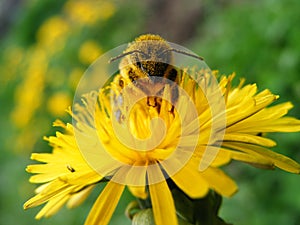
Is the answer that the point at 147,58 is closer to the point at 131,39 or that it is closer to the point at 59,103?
the point at 59,103

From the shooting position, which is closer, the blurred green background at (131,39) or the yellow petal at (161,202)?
the yellow petal at (161,202)

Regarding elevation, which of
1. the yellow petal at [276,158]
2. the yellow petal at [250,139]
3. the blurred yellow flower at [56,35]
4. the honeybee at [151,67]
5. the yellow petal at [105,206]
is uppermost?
the blurred yellow flower at [56,35]

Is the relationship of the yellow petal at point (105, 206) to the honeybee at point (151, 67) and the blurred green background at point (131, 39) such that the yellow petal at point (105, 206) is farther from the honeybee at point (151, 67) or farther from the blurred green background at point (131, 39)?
the blurred green background at point (131, 39)

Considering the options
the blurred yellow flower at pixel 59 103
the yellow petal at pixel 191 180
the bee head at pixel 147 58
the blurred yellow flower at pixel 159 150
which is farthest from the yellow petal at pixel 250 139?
the blurred yellow flower at pixel 59 103

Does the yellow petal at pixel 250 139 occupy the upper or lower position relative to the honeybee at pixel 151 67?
lower

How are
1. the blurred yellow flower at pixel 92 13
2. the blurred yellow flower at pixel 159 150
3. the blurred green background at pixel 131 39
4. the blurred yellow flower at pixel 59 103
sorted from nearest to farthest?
1. the blurred yellow flower at pixel 159 150
2. the blurred green background at pixel 131 39
3. the blurred yellow flower at pixel 59 103
4. the blurred yellow flower at pixel 92 13

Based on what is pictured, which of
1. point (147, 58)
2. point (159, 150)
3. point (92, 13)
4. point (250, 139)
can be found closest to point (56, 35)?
point (92, 13)

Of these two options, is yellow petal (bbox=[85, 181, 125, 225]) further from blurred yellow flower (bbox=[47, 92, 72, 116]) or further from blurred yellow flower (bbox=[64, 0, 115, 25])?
blurred yellow flower (bbox=[64, 0, 115, 25])

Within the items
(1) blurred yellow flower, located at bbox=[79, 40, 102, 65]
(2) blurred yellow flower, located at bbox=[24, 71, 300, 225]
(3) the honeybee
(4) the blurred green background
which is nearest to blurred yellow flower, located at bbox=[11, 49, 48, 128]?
(4) the blurred green background
